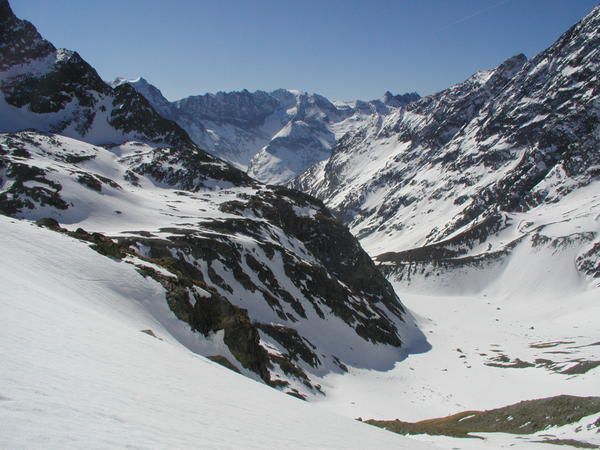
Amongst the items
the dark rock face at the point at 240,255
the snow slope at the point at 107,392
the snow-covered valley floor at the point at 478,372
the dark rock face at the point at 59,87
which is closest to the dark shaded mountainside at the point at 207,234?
the dark rock face at the point at 240,255

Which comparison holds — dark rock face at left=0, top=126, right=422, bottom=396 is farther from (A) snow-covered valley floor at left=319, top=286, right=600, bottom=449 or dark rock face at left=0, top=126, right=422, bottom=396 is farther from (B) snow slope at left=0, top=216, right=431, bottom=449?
(B) snow slope at left=0, top=216, right=431, bottom=449

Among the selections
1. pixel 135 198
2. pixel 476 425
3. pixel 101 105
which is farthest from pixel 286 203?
pixel 101 105

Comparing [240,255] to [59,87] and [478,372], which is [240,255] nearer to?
[478,372]

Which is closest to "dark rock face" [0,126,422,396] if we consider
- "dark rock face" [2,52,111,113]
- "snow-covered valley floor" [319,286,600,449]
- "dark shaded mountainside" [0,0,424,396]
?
"dark shaded mountainside" [0,0,424,396]

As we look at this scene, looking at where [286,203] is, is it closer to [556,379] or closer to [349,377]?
[349,377]

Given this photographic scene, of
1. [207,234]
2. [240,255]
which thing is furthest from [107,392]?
[207,234]

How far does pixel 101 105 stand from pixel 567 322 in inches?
6194

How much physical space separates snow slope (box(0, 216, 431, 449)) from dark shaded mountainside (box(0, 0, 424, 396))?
37.3 feet

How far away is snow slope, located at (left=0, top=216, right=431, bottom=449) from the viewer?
23.1ft

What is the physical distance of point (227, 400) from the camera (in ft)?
42.8

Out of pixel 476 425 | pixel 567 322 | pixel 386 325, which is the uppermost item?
pixel 567 322

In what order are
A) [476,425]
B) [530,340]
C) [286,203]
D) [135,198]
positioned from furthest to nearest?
[286,203] → [530,340] → [135,198] → [476,425]

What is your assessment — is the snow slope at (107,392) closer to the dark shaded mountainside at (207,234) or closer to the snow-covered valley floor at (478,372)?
the dark shaded mountainside at (207,234)

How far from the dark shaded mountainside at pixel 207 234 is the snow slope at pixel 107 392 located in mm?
11377
